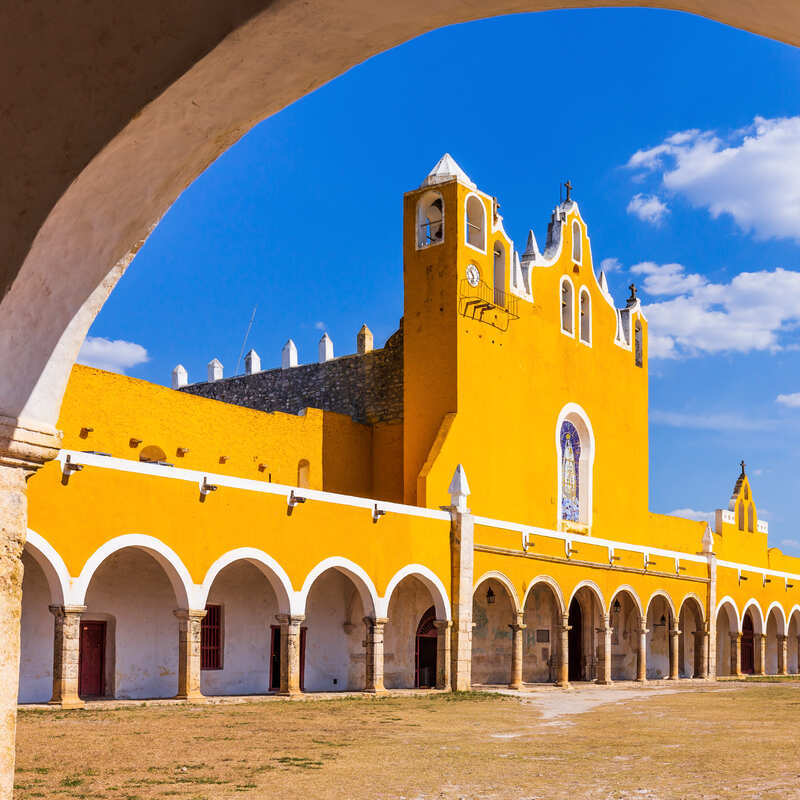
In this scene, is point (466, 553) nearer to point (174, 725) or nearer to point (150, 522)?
point (150, 522)

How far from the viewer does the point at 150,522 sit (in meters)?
16.0

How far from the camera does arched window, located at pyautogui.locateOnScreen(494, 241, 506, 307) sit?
2542cm

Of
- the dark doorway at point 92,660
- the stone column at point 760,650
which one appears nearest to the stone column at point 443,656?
the dark doorway at point 92,660

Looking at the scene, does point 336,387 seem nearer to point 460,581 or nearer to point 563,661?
point 460,581

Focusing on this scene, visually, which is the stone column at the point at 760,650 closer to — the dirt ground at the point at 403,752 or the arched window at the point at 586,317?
the arched window at the point at 586,317

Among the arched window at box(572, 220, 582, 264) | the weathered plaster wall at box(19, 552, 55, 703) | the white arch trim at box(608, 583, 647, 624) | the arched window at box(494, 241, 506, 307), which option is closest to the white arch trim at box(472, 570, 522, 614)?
the white arch trim at box(608, 583, 647, 624)

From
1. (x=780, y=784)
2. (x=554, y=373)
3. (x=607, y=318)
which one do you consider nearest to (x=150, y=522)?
(x=780, y=784)

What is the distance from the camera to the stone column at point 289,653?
1814 centimetres

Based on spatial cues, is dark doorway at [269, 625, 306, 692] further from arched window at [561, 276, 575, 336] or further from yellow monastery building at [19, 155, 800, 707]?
arched window at [561, 276, 575, 336]

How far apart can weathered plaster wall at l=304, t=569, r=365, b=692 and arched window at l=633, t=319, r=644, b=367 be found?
44.2ft

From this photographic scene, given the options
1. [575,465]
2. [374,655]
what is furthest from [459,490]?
[575,465]

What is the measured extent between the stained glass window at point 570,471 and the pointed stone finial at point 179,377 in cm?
1100

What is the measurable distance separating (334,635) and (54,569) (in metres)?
8.24

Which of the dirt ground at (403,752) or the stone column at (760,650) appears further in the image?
the stone column at (760,650)
